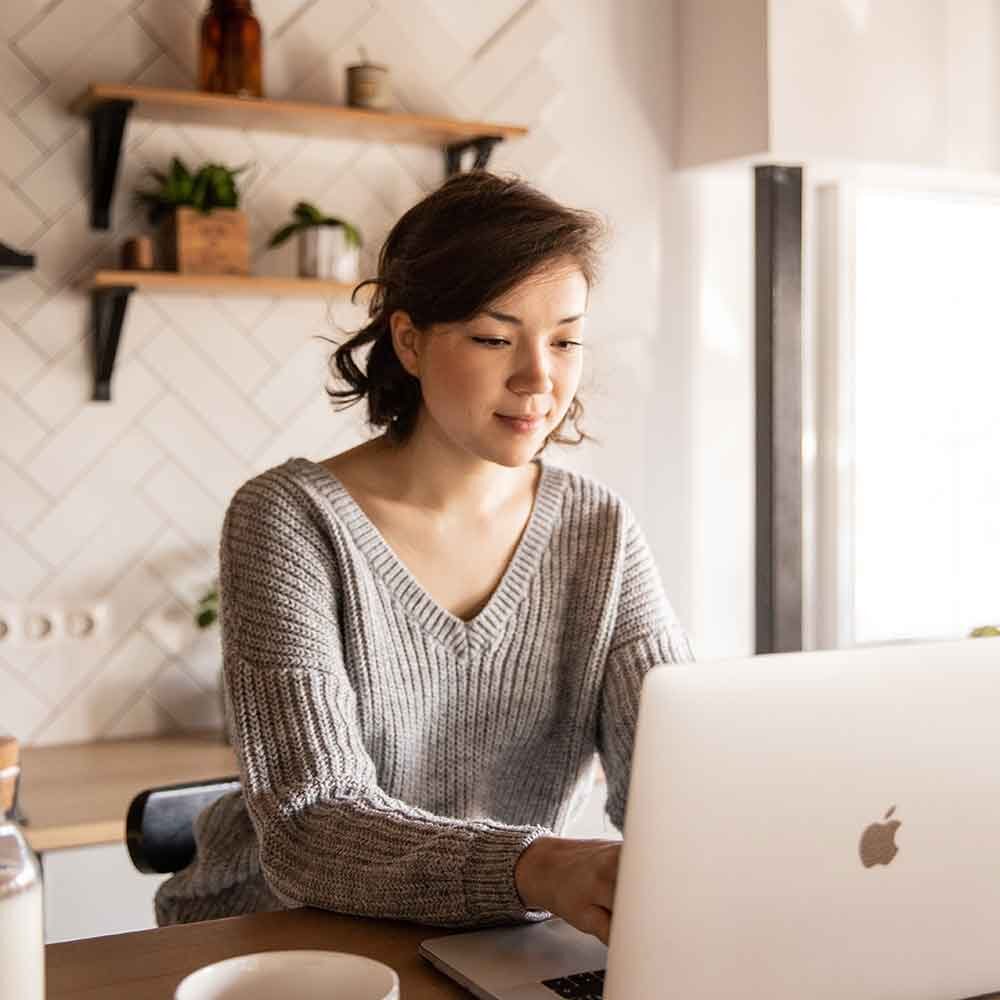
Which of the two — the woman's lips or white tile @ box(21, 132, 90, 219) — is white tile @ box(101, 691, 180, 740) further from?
the woman's lips

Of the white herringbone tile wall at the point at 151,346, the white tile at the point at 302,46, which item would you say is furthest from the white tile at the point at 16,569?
the white tile at the point at 302,46

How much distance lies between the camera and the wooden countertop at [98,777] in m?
2.31

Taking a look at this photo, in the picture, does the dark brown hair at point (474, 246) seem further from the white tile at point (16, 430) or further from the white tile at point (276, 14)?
the white tile at point (276, 14)

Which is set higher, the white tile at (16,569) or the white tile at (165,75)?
the white tile at (165,75)

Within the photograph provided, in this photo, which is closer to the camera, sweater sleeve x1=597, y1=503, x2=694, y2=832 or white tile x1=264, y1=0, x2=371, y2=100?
sweater sleeve x1=597, y1=503, x2=694, y2=832

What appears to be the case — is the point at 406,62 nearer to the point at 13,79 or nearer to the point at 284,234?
the point at 284,234

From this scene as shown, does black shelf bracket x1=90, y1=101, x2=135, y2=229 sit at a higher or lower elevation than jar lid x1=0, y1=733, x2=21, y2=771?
higher

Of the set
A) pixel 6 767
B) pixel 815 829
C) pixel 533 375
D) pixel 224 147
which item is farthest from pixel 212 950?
pixel 224 147

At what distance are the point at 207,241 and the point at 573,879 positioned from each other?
72.1 inches

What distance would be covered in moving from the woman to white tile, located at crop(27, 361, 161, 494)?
44.7 inches

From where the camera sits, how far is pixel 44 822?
2301 millimetres

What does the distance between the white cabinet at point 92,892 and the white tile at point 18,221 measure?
1.07 m

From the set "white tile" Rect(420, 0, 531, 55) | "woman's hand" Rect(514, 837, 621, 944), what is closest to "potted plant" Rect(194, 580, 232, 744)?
"white tile" Rect(420, 0, 531, 55)

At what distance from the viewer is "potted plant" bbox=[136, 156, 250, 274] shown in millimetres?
2701
